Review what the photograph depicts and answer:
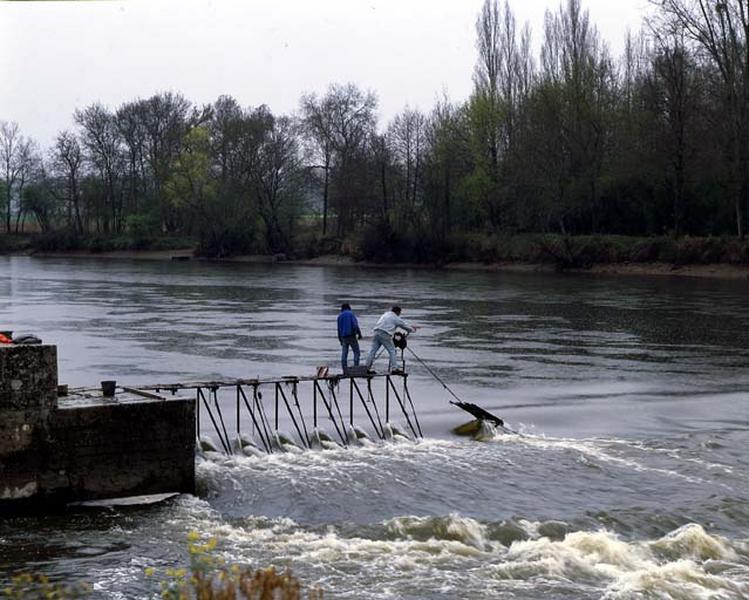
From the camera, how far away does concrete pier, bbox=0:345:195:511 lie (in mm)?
13336

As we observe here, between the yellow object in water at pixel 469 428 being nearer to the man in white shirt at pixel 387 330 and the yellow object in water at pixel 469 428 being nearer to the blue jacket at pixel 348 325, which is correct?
the man in white shirt at pixel 387 330

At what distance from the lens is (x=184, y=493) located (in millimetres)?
14578

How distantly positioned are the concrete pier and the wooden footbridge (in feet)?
2.24

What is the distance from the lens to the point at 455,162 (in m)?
87.8

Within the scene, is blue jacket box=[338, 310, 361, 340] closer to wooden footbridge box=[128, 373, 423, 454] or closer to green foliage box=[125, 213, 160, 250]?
wooden footbridge box=[128, 373, 423, 454]

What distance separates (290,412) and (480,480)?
3737 mm

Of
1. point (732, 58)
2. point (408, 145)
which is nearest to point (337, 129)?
point (408, 145)

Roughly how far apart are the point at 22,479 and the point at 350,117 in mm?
89915

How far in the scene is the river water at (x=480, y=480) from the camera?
11.9 metres

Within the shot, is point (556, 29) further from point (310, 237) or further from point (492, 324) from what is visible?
point (492, 324)

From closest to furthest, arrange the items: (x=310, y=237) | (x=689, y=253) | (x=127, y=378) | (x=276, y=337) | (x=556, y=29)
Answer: (x=127, y=378) → (x=276, y=337) → (x=689, y=253) → (x=556, y=29) → (x=310, y=237)

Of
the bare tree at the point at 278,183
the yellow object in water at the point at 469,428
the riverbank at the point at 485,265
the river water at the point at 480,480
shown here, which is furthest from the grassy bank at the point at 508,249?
the yellow object in water at the point at 469,428

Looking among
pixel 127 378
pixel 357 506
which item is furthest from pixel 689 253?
pixel 357 506

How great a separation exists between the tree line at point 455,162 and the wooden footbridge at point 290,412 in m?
49.5
